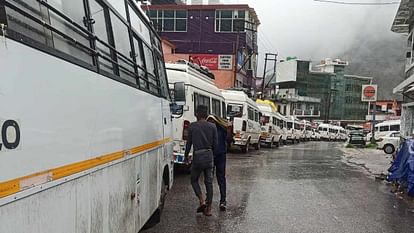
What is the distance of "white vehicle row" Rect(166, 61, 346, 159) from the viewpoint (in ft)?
39.2

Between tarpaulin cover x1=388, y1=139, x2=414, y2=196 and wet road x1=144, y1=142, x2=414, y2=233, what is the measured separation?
1.51 ft

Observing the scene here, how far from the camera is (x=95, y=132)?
10.8 ft

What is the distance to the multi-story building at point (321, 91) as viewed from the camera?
356 ft

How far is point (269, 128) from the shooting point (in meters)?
31.7

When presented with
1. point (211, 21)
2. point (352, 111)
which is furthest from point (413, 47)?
point (352, 111)

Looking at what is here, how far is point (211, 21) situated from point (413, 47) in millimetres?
33284

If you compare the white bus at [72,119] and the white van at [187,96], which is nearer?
the white bus at [72,119]

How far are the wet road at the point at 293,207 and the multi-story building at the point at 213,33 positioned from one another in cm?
3893

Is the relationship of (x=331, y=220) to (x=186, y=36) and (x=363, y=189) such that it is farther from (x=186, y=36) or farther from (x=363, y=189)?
(x=186, y=36)

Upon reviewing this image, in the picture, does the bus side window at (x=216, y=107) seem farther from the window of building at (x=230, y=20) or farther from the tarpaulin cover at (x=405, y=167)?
the window of building at (x=230, y=20)

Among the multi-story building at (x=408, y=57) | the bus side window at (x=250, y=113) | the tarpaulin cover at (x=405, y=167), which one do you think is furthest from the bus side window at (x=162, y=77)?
the multi-story building at (x=408, y=57)

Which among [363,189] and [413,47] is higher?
[413,47]

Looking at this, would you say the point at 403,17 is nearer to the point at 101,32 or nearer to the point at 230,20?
the point at 101,32

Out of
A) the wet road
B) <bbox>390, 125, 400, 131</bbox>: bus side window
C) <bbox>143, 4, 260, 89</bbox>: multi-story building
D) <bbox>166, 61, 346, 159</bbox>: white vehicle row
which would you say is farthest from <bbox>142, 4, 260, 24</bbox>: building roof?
the wet road
